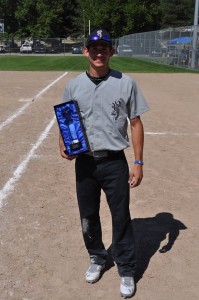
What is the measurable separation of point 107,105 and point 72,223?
1939 mm

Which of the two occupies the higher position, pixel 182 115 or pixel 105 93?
pixel 105 93

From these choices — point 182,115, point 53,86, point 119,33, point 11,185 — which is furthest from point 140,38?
point 11,185

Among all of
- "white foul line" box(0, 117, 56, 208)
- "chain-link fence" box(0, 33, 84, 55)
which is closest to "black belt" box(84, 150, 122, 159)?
"white foul line" box(0, 117, 56, 208)

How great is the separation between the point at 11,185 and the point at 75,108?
9.65 feet

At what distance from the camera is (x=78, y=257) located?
4.02 m

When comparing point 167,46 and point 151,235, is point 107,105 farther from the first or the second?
point 167,46

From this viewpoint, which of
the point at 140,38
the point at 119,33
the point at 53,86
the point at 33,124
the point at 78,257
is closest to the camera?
the point at 78,257

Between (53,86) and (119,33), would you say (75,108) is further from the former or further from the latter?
(119,33)

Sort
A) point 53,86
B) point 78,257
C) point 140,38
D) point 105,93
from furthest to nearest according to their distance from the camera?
point 140,38, point 53,86, point 78,257, point 105,93

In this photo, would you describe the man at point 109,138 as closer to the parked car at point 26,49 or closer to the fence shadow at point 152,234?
the fence shadow at point 152,234

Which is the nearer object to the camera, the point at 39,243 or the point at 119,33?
the point at 39,243

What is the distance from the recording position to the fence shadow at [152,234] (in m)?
4.05

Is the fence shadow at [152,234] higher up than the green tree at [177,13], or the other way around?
the green tree at [177,13]

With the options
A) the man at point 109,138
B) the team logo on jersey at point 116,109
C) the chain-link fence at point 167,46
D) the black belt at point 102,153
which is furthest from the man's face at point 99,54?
the chain-link fence at point 167,46
